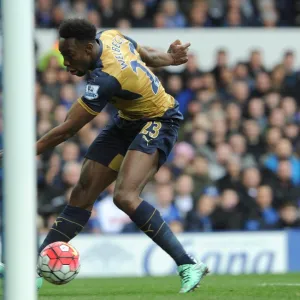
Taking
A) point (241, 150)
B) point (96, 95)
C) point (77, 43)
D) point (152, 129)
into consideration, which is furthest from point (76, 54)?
point (241, 150)

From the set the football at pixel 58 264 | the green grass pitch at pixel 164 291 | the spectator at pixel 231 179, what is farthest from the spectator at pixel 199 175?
the football at pixel 58 264

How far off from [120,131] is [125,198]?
2.49 ft

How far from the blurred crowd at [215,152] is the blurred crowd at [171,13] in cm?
84

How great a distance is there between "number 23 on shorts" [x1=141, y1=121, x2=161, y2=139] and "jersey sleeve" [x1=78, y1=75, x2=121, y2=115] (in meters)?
0.57

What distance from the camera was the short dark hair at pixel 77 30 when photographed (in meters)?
6.86

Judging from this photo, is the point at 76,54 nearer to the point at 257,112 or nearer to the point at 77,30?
the point at 77,30

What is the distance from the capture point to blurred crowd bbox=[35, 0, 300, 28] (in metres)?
15.6

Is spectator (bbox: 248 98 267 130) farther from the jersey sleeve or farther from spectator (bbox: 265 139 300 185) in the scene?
the jersey sleeve

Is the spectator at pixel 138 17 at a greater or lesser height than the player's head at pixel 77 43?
greater

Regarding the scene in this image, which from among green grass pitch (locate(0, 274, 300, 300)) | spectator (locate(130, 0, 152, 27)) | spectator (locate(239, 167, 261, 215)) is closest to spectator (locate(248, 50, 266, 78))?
spectator (locate(130, 0, 152, 27))

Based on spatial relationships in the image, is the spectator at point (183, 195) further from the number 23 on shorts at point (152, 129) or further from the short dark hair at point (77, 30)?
the short dark hair at point (77, 30)

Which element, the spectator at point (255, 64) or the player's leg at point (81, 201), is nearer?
the player's leg at point (81, 201)

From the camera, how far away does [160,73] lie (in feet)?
47.7

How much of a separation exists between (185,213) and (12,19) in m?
8.89
